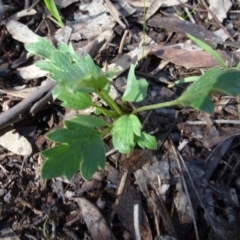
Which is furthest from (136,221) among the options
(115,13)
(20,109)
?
(115,13)

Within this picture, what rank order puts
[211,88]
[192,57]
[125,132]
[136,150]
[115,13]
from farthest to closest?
[115,13], [192,57], [136,150], [125,132], [211,88]

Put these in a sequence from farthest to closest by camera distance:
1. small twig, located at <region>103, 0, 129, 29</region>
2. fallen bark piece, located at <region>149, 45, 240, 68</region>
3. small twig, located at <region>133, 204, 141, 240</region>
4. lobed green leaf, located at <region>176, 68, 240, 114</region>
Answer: small twig, located at <region>103, 0, 129, 29</region>
fallen bark piece, located at <region>149, 45, 240, 68</region>
small twig, located at <region>133, 204, 141, 240</region>
lobed green leaf, located at <region>176, 68, 240, 114</region>

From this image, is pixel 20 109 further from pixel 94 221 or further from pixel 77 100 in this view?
pixel 94 221

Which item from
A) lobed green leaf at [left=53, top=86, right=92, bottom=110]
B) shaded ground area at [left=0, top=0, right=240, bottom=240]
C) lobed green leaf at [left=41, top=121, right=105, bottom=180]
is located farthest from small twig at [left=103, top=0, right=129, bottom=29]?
lobed green leaf at [left=41, top=121, right=105, bottom=180]

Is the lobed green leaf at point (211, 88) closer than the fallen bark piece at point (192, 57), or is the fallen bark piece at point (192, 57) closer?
the lobed green leaf at point (211, 88)

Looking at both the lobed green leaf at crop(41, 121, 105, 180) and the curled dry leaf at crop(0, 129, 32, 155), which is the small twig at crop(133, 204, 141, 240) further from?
the curled dry leaf at crop(0, 129, 32, 155)

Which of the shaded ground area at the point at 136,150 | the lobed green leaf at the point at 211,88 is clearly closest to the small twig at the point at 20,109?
the shaded ground area at the point at 136,150

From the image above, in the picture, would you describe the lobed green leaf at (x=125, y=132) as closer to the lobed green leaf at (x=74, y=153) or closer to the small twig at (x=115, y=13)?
the lobed green leaf at (x=74, y=153)
